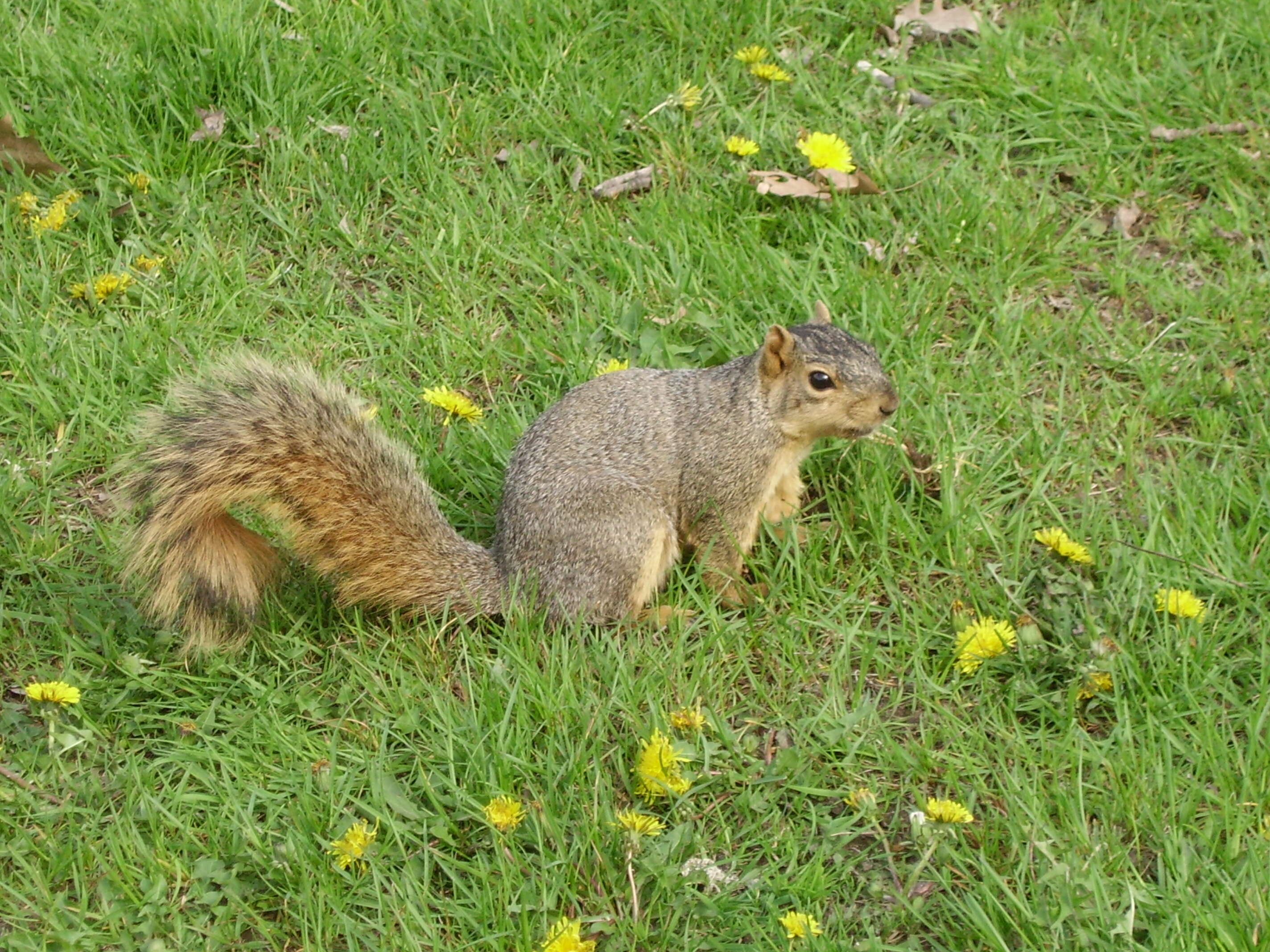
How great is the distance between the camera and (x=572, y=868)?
6.51ft

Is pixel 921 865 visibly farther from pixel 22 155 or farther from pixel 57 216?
pixel 22 155

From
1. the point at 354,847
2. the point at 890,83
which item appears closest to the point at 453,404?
the point at 354,847

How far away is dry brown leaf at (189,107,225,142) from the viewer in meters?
3.30

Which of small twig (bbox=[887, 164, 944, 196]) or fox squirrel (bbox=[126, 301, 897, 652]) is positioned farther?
small twig (bbox=[887, 164, 944, 196])

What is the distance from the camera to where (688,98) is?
3383 millimetres

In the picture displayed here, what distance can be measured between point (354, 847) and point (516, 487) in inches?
29.2

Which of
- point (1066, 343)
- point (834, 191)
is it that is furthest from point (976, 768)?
point (834, 191)

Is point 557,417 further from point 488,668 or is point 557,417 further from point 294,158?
point 294,158

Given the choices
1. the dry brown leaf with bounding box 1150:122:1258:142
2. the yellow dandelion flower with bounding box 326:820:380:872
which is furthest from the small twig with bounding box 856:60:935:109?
the yellow dandelion flower with bounding box 326:820:380:872

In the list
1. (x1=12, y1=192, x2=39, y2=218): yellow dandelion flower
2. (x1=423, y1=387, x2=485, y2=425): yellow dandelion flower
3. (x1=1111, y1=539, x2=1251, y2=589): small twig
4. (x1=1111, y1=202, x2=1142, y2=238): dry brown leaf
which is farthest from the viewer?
(x1=1111, y1=202, x2=1142, y2=238): dry brown leaf

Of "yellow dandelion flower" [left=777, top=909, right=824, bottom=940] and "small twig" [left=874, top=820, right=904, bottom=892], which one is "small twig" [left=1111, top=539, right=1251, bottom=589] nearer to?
"small twig" [left=874, top=820, right=904, bottom=892]

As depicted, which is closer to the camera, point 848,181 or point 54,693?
point 54,693

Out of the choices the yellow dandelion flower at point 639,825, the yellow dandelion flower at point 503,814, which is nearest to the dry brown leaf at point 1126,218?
the yellow dandelion flower at point 639,825

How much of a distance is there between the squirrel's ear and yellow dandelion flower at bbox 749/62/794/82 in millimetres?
1202
